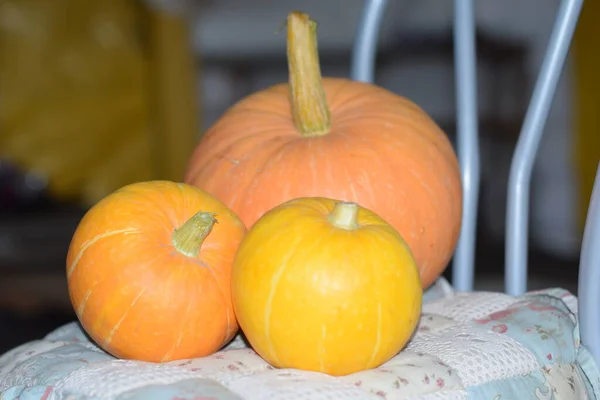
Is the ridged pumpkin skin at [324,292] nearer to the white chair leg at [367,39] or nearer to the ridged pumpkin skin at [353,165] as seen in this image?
the ridged pumpkin skin at [353,165]

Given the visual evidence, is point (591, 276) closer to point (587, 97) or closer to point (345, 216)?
point (345, 216)

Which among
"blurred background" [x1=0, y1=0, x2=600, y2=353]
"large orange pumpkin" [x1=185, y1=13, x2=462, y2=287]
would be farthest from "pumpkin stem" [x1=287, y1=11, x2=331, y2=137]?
"blurred background" [x1=0, y1=0, x2=600, y2=353]

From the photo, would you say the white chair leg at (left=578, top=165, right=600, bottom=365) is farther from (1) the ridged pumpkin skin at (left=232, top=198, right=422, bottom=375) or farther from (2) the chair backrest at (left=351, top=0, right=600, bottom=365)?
(1) the ridged pumpkin skin at (left=232, top=198, right=422, bottom=375)

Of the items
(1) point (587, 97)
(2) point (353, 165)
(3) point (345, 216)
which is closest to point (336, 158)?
(2) point (353, 165)

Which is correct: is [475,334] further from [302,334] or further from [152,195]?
[152,195]

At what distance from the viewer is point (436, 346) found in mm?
799

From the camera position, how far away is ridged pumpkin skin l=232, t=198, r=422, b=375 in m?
0.68

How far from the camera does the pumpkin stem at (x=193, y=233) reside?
758 mm

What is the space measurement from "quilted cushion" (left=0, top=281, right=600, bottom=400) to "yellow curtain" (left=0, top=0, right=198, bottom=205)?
3.13 meters

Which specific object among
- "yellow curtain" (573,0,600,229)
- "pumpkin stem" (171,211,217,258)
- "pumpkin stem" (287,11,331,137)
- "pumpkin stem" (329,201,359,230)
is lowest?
"yellow curtain" (573,0,600,229)

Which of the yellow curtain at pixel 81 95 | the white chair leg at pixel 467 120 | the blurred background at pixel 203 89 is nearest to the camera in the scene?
the white chair leg at pixel 467 120

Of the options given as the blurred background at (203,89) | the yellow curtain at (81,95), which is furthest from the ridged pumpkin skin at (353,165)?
the yellow curtain at (81,95)

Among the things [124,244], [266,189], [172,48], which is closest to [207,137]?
[266,189]

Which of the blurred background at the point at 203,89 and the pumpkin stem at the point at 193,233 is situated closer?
the pumpkin stem at the point at 193,233
